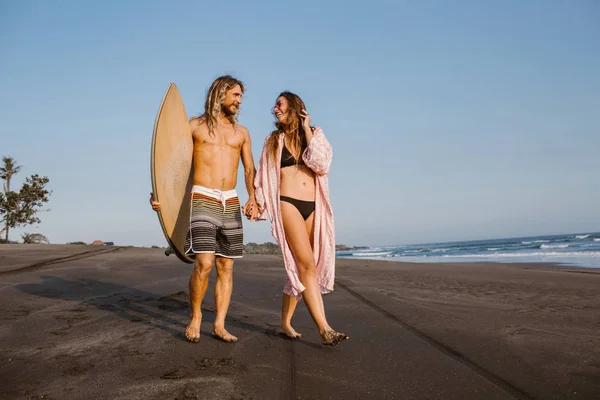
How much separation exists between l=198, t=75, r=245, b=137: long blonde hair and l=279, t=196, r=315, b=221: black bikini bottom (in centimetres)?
85

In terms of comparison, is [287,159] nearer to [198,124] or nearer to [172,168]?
[198,124]

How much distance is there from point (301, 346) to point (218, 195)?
53.8 inches

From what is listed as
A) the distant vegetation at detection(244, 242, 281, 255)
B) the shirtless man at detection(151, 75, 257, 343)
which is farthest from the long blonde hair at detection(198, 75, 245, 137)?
the distant vegetation at detection(244, 242, 281, 255)

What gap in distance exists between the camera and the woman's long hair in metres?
3.85

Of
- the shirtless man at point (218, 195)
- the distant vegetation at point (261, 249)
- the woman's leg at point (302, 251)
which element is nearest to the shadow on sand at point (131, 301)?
the shirtless man at point (218, 195)

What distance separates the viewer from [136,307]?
16.6 ft

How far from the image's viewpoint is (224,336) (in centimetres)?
365

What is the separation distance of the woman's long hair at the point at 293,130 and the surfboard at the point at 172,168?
0.73 m

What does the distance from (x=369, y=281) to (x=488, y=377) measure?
16.5 feet

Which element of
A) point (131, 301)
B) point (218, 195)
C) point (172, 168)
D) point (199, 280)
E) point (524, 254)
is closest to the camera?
point (199, 280)

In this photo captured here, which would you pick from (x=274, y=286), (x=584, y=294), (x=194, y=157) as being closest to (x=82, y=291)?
(x=274, y=286)

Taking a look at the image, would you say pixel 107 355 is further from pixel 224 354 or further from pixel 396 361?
pixel 396 361

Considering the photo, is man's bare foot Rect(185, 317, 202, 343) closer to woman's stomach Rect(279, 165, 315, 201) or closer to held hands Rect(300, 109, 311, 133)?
woman's stomach Rect(279, 165, 315, 201)

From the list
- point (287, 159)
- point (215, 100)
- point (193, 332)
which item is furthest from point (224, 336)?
point (215, 100)
